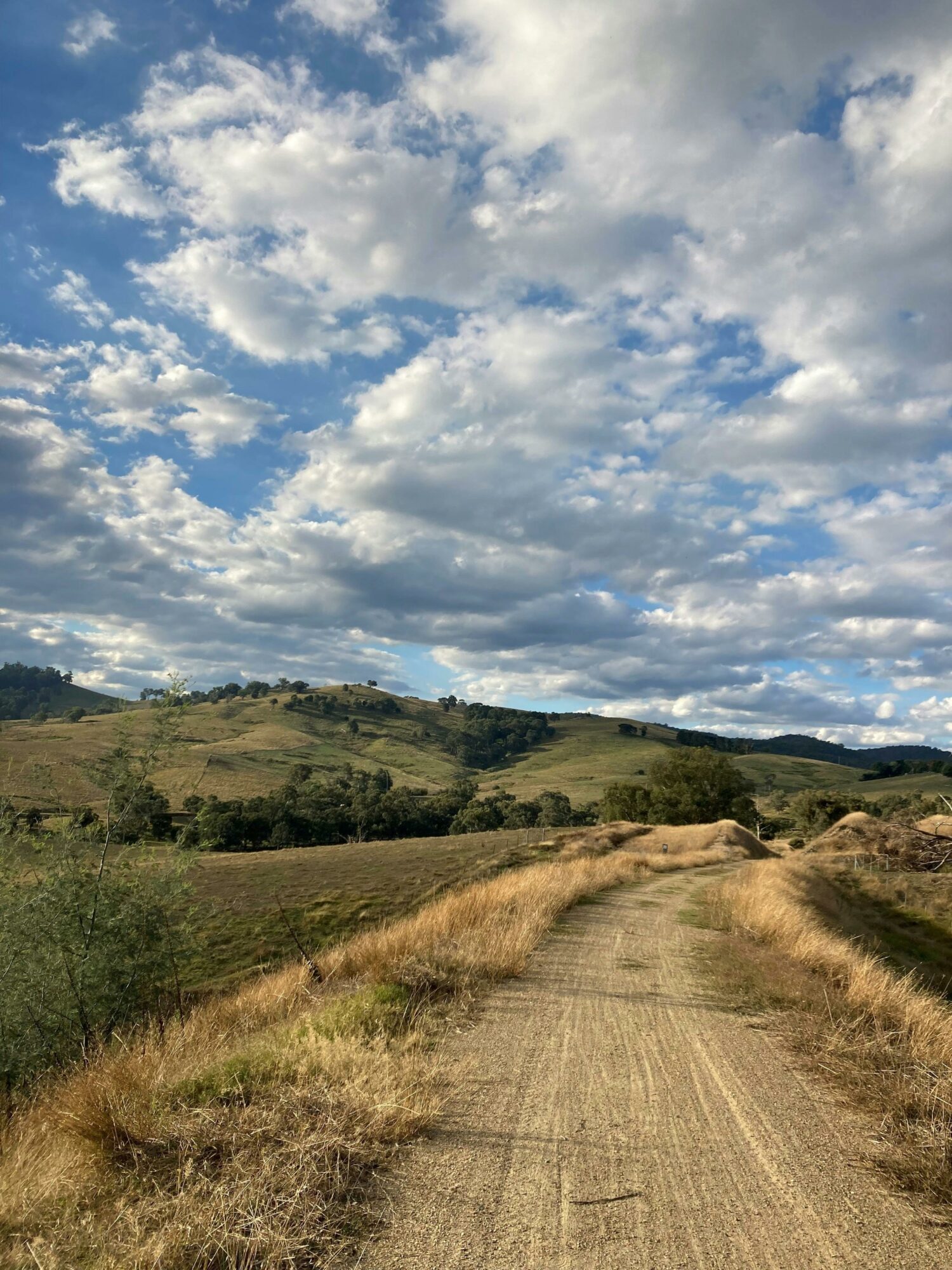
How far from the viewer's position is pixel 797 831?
7444 cm

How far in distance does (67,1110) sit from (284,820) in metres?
68.7

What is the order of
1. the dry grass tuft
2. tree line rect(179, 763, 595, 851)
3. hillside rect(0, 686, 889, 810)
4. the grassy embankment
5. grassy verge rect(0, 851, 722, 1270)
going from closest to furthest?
grassy verge rect(0, 851, 722, 1270) < the dry grass tuft < the grassy embankment < tree line rect(179, 763, 595, 851) < hillside rect(0, 686, 889, 810)

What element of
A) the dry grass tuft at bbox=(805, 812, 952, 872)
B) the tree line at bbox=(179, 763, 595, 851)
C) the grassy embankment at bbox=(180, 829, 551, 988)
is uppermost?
the dry grass tuft at bbox=(805, 812, 952, 872)

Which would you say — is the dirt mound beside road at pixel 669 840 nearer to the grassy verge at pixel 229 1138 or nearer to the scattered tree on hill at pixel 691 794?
the scattered tree on hill at pixel 691 794

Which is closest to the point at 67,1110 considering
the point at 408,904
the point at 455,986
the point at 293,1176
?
the point at 293,1176

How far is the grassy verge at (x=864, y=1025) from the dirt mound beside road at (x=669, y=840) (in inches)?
954

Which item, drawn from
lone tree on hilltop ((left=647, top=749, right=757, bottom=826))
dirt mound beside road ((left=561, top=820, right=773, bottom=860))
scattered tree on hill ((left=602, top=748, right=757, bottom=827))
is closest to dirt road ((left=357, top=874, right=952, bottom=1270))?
dirt mound beside road ((left=561, top=820, right=773, bottom=860))

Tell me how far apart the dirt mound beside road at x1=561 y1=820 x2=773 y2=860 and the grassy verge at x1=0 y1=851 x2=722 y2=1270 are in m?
29.9

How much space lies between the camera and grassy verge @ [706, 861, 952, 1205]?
4.54 meters

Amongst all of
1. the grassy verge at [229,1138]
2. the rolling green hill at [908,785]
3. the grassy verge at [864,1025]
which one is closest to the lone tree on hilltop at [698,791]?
the grassy verge at [864,1025]

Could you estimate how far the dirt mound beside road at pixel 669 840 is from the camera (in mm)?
39344

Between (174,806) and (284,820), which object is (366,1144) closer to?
(284,820)

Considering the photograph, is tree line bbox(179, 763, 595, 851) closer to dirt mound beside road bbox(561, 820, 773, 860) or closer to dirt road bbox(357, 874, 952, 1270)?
dirt mound beside road bbox(561, 820, 773, 860)

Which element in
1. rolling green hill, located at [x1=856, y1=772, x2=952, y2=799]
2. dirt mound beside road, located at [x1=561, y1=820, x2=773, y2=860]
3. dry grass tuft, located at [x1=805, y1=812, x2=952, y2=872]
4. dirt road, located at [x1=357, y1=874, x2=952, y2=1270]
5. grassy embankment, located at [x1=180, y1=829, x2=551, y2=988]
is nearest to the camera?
dirt road, located at [x1=357, y1=874, x2=952, y2=1270]
